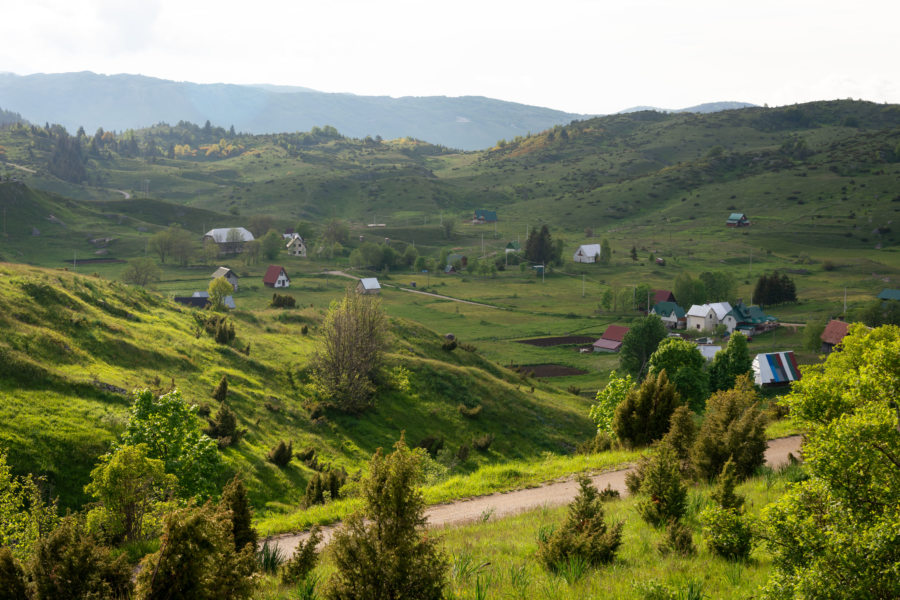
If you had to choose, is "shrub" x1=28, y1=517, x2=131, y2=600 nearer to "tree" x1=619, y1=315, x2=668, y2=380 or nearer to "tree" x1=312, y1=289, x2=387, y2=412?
"tree" x1=312, y1=289, x2=387, y2=412

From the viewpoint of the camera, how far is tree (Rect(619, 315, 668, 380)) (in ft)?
249

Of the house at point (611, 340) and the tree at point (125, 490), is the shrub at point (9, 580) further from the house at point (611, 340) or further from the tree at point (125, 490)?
the house at point (611, 340)

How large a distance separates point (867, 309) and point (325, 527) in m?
94.3

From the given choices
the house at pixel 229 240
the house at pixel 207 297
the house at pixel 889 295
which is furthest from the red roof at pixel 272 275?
the house at pixel 889 295

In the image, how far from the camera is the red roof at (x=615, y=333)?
9072cm

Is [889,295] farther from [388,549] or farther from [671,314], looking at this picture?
[388,549]

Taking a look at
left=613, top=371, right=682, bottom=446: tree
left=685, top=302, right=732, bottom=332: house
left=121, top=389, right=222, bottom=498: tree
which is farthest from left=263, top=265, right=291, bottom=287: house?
left=613, top=371, right=682, bottom=446: tree

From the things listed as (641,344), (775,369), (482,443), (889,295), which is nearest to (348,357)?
(482,443)

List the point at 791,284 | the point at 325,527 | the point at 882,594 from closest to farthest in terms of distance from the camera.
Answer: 1. the point at 882,594
2. the point at 325,527
3. the point at 791,284

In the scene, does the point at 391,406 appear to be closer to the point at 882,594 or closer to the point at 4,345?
the point at 4,345

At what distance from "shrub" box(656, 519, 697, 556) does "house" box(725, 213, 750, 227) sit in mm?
186964

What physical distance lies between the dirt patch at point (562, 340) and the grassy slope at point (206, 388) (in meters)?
30.0

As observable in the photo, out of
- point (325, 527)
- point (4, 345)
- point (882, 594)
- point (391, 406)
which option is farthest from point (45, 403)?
point (882, 594)

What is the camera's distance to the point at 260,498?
89.0 feet
